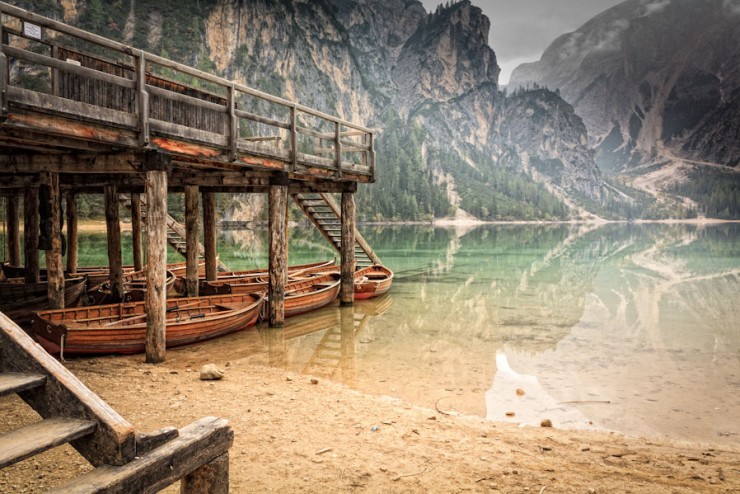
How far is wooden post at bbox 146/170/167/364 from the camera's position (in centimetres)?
963

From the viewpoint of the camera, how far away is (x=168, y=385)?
827 centimetres

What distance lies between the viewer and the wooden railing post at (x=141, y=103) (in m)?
8.62

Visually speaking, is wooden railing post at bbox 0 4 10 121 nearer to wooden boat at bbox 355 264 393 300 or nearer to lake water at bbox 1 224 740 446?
lake water at bbox 1 224 740 446

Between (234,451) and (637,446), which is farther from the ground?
(234,451)

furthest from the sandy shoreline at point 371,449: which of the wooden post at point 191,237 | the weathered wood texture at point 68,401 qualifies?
the wooden post at point 191,237

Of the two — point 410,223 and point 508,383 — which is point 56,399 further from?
point 410,223

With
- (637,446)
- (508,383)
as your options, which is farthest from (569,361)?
(637,446)

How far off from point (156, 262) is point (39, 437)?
307 inches

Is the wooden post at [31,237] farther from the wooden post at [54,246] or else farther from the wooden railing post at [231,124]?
the wooden railing post at [231,124]

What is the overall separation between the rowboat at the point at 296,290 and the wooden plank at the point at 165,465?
12.1 m

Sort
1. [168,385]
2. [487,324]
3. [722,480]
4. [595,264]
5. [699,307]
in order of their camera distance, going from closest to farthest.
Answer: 1. [722,480]
2. [168,385]
3. [487,324]
4. [699,307]
5. [595,264]

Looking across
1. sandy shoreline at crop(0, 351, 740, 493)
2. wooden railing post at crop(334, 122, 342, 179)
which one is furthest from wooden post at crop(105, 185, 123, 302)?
wooden railing post at crop(334, 122, 342, 179)

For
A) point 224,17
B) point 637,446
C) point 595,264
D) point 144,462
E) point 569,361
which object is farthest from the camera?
point 224,17

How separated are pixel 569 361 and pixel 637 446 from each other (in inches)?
205
